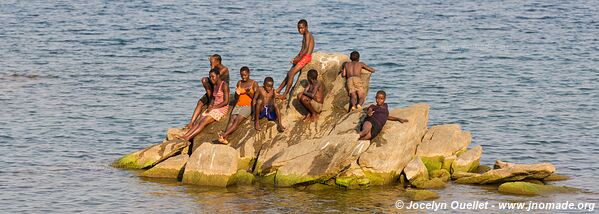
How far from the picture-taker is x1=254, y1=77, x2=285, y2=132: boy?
30.5 metres

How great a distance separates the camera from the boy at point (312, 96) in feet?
100

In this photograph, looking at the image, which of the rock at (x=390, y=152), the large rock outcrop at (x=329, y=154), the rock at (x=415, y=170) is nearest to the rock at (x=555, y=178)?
the large rock outcrop at (x=329, y=154)

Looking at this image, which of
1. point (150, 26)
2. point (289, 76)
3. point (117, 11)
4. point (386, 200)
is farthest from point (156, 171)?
point (117, 11)

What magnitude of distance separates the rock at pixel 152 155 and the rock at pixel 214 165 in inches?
74.1

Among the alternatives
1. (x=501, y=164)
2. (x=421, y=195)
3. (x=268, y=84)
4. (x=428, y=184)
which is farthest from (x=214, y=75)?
(x=501, y=164)

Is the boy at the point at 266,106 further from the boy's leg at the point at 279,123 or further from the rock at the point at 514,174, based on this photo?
the rock at the point at 514,174

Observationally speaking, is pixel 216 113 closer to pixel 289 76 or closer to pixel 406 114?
pixel 289 76

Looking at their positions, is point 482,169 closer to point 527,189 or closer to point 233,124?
point 527,189

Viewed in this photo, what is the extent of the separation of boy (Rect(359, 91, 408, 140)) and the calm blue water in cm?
146

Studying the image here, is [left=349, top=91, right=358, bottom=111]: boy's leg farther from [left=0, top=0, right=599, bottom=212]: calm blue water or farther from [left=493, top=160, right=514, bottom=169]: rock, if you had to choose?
[left=493, top=160, right=514, bottom=169]: rock

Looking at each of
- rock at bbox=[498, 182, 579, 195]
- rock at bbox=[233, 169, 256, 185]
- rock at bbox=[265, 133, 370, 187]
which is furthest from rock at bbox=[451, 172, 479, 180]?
rock at bbox=[233, 169, 256, 185]

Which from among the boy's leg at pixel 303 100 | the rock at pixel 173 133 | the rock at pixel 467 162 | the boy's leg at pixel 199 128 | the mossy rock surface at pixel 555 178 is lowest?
the mossy rock surface at pixel 555 178

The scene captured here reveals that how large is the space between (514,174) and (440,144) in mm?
2172

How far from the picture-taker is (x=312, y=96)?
30484mm
